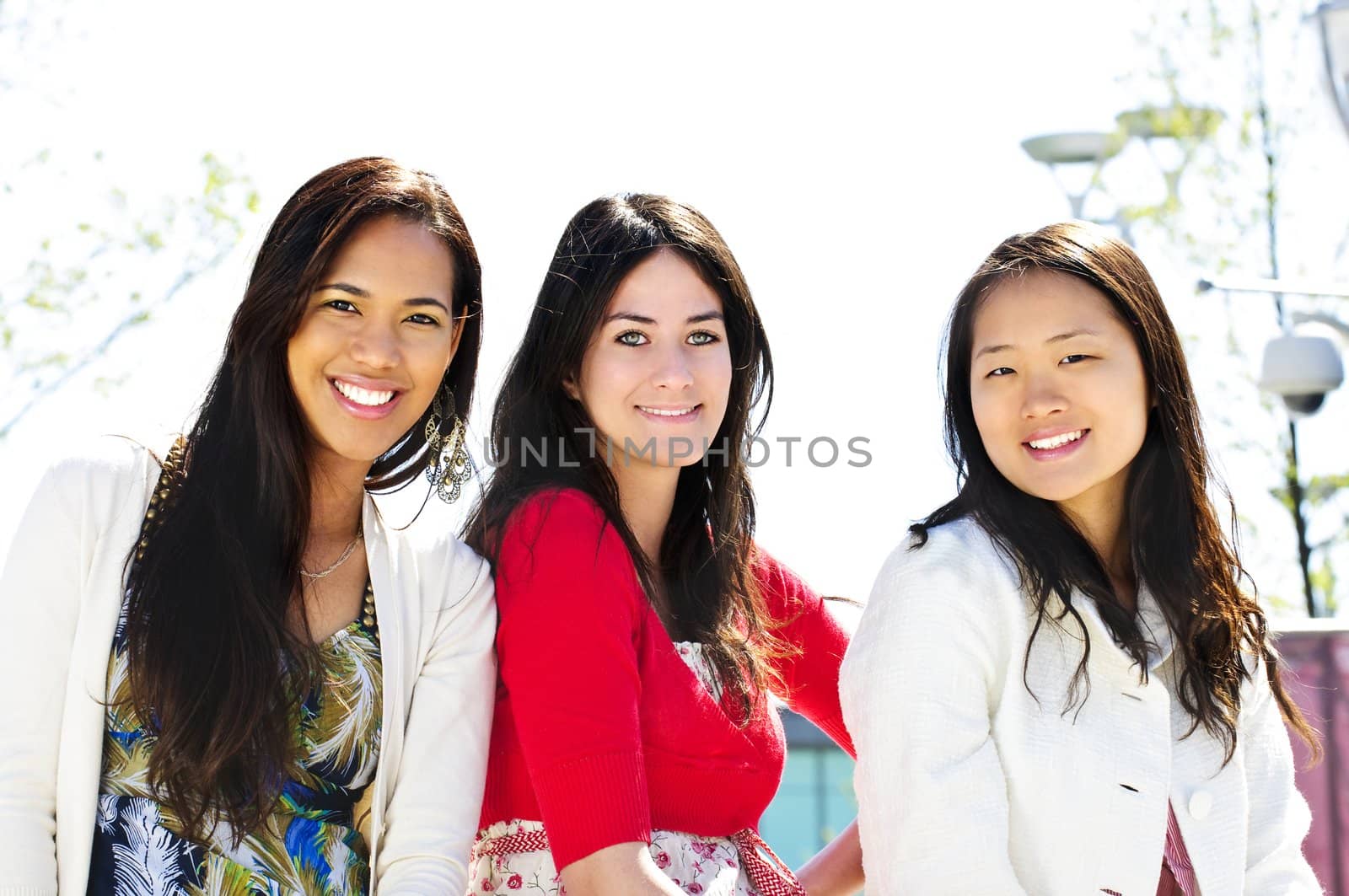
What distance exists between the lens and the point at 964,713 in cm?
261

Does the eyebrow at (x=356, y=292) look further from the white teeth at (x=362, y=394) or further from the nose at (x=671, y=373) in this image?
the nose at (x=671, y=373)

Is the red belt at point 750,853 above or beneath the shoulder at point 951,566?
beneath

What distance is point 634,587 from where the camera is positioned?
9.39ft

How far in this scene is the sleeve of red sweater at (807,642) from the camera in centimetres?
336

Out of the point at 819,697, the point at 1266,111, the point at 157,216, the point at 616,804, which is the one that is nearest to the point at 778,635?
the point at 819,697

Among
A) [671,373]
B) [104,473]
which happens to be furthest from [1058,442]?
[104,473]

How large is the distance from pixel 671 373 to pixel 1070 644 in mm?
897

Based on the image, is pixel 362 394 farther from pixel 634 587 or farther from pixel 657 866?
pixel 657 866

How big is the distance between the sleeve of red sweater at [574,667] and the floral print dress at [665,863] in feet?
0.42

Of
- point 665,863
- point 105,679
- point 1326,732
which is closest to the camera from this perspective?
point 105,679

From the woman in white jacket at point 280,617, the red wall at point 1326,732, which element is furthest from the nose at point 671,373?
the red wall at point 1326,732

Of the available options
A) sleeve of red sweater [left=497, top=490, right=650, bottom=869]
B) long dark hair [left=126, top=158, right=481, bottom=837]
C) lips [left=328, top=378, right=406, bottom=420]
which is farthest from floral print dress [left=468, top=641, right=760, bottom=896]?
lips [left=328, top=378, right=406, bottom=420]

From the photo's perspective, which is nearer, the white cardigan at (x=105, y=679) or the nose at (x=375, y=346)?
the white cardigan at (x=105, y=679)

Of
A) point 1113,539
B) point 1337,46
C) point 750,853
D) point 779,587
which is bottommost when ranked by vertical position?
point 750,853
